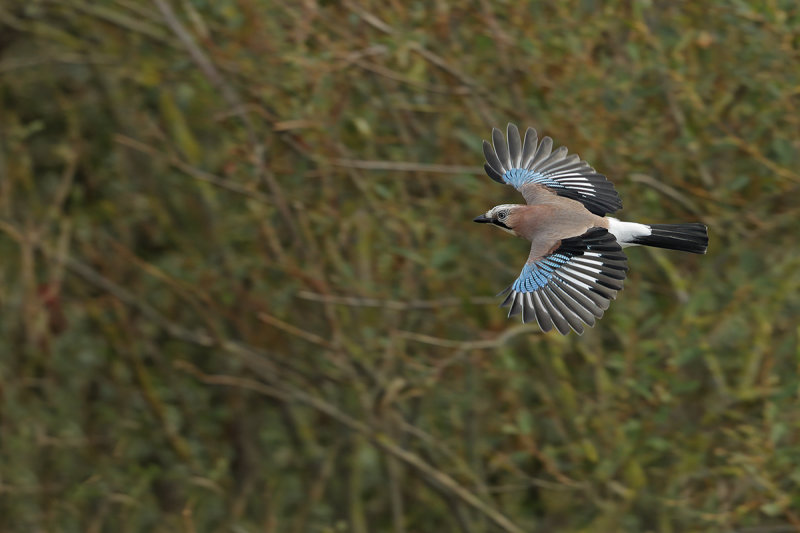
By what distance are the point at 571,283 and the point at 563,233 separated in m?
0.24

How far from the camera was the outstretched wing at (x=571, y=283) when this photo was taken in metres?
4.44

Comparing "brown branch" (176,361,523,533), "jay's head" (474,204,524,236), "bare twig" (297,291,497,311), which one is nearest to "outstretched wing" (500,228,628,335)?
"jay's head" (474,204,524,236)

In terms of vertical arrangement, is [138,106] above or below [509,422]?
above

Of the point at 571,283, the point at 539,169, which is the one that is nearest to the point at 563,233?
the point at 571,283

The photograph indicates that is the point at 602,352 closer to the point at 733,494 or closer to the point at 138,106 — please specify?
the point at 733,494

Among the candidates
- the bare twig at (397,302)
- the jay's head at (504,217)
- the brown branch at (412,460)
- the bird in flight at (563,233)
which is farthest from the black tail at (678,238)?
the brown branch at (412,460)

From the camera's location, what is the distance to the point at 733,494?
632 cm

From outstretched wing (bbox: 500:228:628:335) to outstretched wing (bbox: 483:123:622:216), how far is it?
62 cm

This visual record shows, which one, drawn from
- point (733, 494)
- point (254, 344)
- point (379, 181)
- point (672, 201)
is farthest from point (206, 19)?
point (733, 494)

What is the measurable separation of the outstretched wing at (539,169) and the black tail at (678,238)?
1.39 feet

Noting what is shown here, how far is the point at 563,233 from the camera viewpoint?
15.8 feet

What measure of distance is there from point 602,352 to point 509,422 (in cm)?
55

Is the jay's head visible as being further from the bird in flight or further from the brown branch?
the brown branch

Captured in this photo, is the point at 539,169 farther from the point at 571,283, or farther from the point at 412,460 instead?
the point at 412,460
